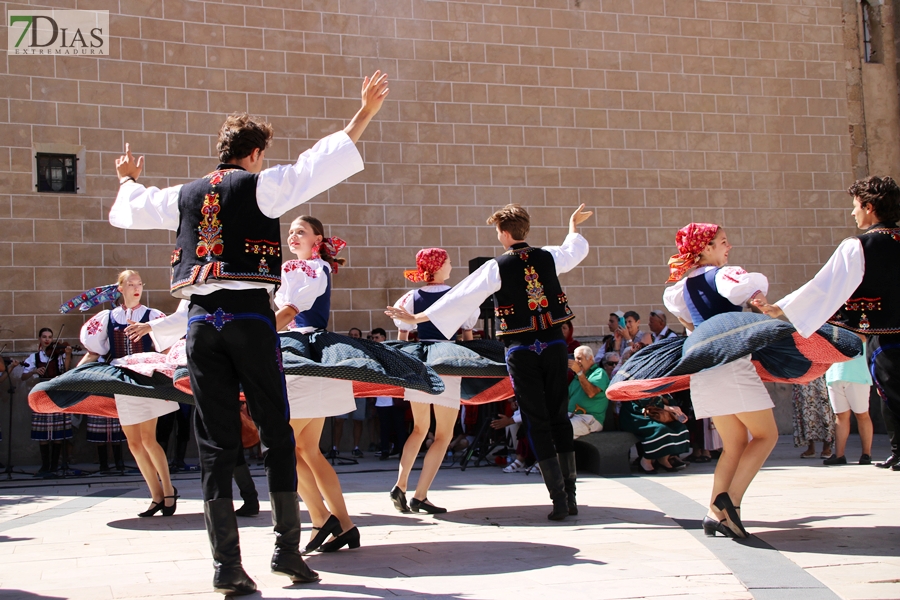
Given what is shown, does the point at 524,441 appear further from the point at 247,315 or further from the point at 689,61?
the point at 689,61

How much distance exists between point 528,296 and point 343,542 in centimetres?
174

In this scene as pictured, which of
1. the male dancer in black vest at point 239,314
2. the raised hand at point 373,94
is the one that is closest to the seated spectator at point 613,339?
the raised hand at point 373,94

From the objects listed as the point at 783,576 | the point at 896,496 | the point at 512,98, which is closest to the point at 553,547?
the point at 783,576

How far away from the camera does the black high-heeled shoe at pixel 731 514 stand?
4086mm

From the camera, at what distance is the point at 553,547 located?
4.01m

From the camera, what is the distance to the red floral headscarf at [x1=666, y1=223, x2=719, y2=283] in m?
4.44

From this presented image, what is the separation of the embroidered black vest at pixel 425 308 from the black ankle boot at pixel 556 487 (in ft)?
3.71

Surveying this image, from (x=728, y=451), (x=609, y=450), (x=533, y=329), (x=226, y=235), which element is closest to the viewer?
(x=226, y=235)

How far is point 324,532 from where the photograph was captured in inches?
162

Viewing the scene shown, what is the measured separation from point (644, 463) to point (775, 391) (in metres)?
4.88

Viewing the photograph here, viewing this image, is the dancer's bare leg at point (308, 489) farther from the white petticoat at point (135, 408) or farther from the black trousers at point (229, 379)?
the white petticoat at point (135, 408)

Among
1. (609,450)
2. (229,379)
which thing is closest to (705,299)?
(229,379)

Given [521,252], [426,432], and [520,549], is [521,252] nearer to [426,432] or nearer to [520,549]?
[426,432]

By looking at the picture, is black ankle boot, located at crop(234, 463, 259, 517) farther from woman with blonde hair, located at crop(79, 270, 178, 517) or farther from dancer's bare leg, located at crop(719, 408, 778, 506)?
dancer's bare leg, located at crop(719, 408, 778, 506)
